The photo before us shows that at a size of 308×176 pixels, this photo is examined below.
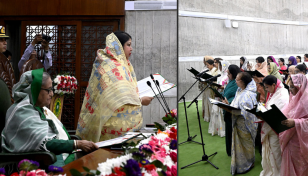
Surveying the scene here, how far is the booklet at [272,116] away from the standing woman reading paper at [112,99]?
1151 millimetres

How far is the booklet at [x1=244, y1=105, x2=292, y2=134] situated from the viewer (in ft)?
2.47

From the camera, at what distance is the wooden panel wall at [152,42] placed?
4.73 m

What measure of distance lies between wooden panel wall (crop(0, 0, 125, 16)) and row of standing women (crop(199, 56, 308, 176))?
13.9 feet

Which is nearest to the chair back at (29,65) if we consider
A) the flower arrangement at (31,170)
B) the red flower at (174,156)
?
the flower arrangement at (31,170)

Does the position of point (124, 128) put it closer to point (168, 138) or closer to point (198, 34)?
point (168, 138)

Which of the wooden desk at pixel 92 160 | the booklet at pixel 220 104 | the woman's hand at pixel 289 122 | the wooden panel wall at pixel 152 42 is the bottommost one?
the wooden desk at pixel 92 160

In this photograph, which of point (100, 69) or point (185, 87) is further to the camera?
point (100, 69)

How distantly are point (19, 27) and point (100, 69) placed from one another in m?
3.83

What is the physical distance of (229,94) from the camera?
81cm

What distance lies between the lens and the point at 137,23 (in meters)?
4.80

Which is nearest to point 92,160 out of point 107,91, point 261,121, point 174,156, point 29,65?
point 174,156

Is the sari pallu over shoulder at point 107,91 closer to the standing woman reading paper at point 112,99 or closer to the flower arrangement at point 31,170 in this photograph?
the standing woman reading paper at point 112,99

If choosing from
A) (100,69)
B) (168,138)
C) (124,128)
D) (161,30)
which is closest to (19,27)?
Answer: (161,30)

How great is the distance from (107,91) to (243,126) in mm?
1265
